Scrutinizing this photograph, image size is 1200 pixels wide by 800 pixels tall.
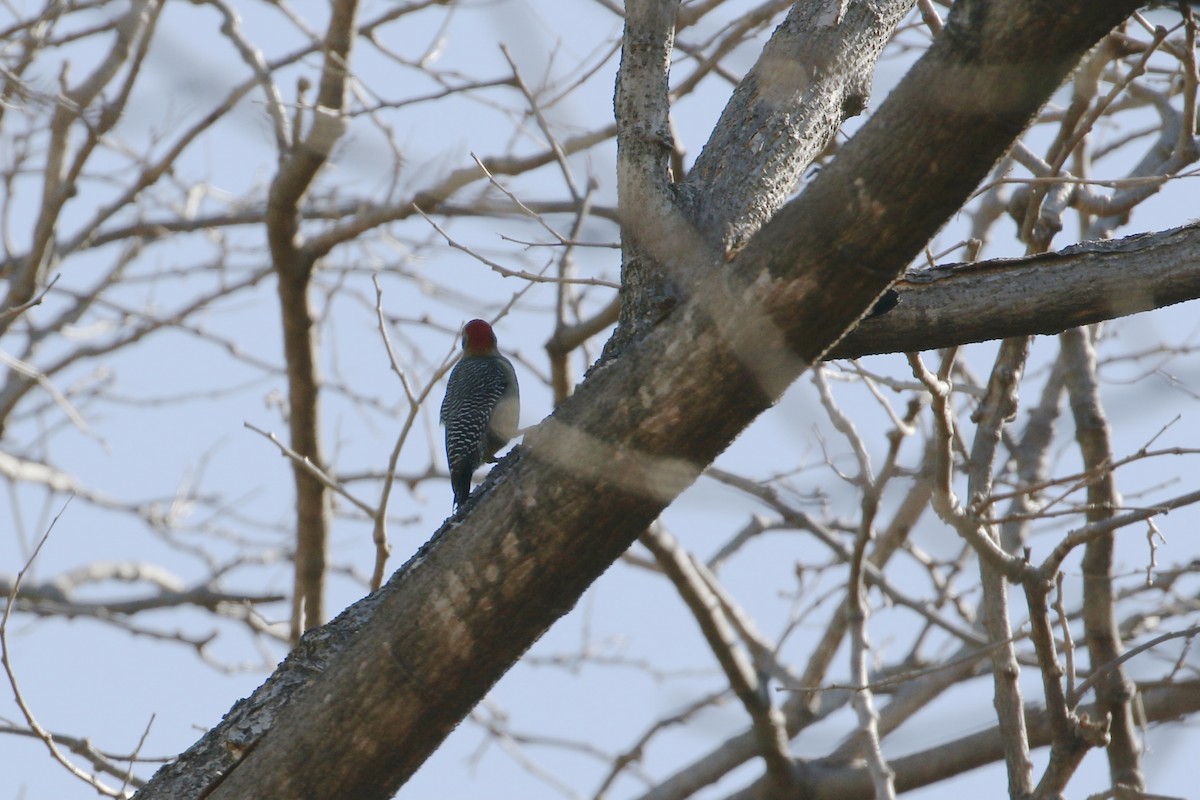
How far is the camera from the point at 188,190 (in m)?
8.48

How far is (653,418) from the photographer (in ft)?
6.68

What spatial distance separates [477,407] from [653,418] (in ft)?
16.1

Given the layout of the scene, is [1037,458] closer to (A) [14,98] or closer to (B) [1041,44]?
(B) [1041,44]

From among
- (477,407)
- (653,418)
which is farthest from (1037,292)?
(477,407)

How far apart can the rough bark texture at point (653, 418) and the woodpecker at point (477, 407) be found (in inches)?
153

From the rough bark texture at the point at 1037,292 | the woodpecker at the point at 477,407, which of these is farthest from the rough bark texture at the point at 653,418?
the woodpecker at the point at 477,407

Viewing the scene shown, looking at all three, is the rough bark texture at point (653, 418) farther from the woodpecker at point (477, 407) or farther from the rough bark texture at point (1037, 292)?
the woodpecker at point (477, 407)

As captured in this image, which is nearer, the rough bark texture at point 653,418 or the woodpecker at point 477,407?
the rough bark texture at point 653,418

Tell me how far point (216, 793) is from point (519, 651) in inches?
25.3

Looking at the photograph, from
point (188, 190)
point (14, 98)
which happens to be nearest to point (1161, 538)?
point (14, 98)

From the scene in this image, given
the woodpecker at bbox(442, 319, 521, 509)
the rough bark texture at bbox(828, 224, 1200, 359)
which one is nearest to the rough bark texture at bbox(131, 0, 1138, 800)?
the rough bark texture at bbox(828, 224, 1200, 359)

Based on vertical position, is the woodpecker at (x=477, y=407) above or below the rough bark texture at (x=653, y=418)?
above

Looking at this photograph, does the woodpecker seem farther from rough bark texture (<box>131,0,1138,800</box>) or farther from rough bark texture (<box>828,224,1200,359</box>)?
rough bark texture (<box>131,0,1138,800</box>)

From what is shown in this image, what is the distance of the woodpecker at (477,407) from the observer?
21.0 feet
